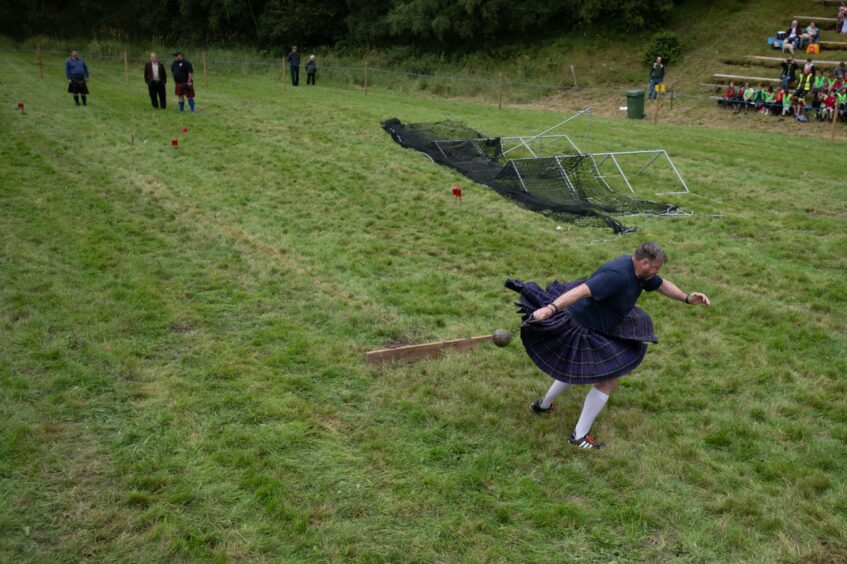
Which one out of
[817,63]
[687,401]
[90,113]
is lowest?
[687,401]

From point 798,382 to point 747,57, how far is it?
23005 mm

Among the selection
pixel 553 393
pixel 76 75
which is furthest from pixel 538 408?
pixel 76 75

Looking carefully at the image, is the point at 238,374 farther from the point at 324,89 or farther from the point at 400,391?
the point at 324,89

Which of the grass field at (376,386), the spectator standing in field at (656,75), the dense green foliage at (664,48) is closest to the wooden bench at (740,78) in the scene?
the spectator standing in field at (656,75)

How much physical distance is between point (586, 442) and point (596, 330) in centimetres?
76

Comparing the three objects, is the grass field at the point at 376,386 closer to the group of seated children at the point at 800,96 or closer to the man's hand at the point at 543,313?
the man's hand at the point at 543,313

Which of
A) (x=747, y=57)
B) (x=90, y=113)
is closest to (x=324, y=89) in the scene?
(x=90, y=113)

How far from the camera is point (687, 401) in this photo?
5707mm

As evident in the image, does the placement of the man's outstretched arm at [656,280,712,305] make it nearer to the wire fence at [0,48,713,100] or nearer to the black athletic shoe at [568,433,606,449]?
the black athletic shoe at [568,433,606,449]

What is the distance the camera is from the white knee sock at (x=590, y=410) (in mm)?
4930

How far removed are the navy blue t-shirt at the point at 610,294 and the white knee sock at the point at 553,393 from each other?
53 centimetres

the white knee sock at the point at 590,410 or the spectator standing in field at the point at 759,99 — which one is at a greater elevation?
the spectator standing in field at the point at 759,99

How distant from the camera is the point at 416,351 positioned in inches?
245

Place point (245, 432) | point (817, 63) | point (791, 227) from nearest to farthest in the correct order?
point (245, 432)
point (791, 227)
point (817, 63)
